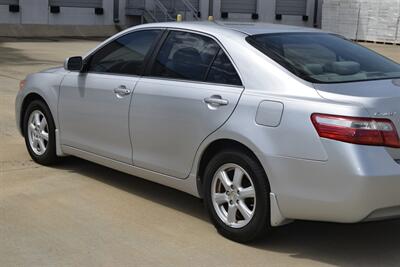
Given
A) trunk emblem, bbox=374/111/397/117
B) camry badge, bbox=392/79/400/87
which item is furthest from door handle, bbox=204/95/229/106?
camry badge, bbox=392/79/400/87

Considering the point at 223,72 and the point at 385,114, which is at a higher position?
the point at 223,72

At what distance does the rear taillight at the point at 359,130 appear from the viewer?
4.14 m

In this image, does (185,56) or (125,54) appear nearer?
(185,56)

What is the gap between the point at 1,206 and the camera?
5520 mm

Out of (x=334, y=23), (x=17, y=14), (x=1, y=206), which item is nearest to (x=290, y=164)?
(x=1, y=206)

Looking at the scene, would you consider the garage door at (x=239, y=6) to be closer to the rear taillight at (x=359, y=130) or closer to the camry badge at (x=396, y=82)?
the camry badge at (x=396, y=82)

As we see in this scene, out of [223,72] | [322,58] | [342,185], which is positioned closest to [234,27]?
[223,72]

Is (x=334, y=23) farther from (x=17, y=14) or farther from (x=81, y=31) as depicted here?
(x=17, y=14)

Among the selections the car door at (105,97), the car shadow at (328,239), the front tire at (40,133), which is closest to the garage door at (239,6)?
the front tire at (40,133)

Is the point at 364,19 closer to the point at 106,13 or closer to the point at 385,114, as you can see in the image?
the point at 106,13

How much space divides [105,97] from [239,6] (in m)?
37.0

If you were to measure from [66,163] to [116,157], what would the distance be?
4.42 feet

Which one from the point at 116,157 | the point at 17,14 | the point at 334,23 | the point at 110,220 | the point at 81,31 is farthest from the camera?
the point at 334,23

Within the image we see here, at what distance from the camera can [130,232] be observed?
496cm
